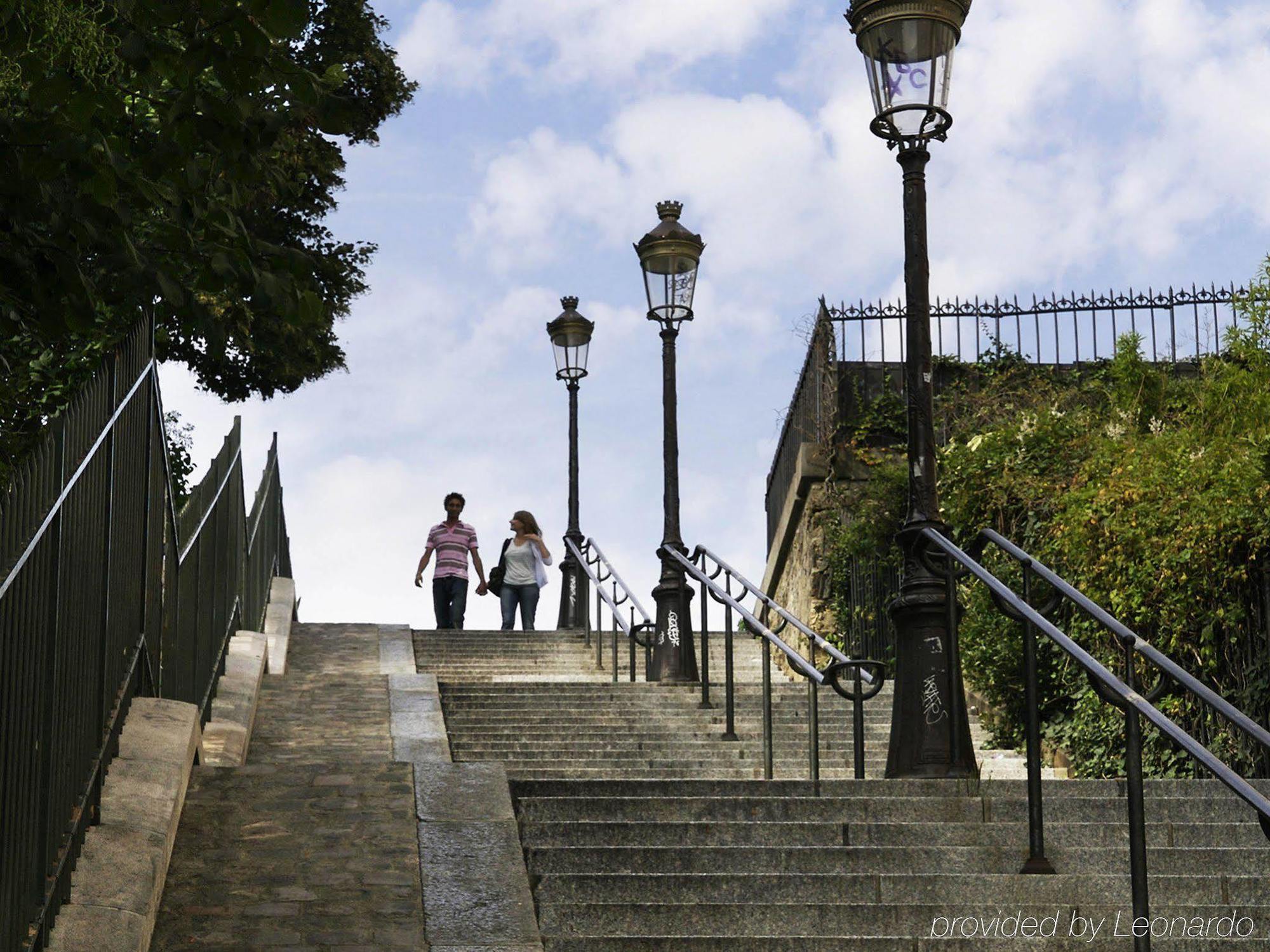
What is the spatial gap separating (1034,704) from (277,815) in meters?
2.75

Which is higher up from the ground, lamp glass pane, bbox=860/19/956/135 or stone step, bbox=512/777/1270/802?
lamp glass pane, bbox=860/19/956/135

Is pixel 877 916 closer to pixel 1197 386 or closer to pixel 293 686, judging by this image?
pixel 293 686

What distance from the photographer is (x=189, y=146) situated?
18.1 feet

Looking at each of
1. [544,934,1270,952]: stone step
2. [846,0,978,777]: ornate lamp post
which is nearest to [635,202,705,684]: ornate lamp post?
[846,0,978,777]: ornate lamp post

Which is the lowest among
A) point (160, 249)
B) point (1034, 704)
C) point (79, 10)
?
point (1034, 704)

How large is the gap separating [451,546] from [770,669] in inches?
277

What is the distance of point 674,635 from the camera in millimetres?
13047

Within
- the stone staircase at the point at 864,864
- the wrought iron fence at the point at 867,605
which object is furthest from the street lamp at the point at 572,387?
the stone staircase at the point at 864,864

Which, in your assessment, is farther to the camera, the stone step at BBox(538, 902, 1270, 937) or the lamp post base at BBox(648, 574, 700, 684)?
the lamp post base at BBox(648, 574, 700, 684)

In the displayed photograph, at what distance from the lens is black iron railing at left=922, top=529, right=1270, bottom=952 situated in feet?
15.6

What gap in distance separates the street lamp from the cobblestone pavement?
11.0 meters

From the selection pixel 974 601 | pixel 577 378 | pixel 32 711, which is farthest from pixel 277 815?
pixel 577 378

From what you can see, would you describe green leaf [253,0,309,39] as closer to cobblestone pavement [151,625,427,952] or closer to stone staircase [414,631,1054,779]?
cobblestone pavement [151,625,427,952]

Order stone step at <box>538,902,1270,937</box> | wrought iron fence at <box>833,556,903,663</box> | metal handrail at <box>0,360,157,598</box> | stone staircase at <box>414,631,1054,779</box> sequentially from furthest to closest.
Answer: wrought iron fence at <box>833,556,903,663</box>
stone staircase at <box>414,631,1054,779</box>
stone step at <box>538,902,1270,937</box>
metal handrail at <box>0,360,157,598</box>
